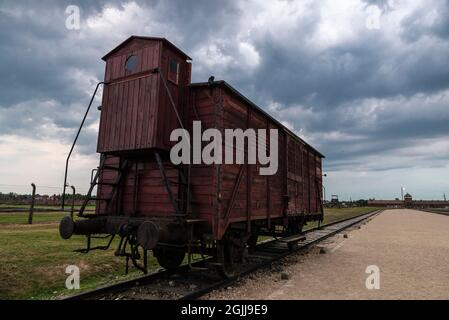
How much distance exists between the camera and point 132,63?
24.6 feet

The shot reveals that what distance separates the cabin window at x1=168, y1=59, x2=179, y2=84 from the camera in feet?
24.0

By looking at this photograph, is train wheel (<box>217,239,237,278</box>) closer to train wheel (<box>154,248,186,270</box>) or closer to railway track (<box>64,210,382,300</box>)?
railway track (<box>64,210,382,300</box>)

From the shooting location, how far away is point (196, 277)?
7.62 meters

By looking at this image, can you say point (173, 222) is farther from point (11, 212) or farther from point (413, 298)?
point (11, 212)

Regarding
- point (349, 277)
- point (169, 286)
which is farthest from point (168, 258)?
point (349, 277)

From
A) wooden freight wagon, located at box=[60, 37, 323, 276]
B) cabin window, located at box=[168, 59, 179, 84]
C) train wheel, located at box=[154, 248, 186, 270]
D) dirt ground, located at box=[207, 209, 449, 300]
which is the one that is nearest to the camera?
dirt ground, located at box=[207, 209, 449, 300]

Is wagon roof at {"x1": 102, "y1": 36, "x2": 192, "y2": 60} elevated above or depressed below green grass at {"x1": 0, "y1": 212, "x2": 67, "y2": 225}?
above

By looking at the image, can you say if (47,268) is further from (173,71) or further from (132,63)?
(173,71)

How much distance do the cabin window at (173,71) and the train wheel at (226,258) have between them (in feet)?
12.5

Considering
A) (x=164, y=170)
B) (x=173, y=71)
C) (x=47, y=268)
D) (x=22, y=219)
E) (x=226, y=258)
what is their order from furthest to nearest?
(x=22, y=219) < (x=47, y=268) < (x=226, y=258) < (x=173, y=71) < (x=164, y=170)

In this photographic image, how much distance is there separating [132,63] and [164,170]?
2.61 meters

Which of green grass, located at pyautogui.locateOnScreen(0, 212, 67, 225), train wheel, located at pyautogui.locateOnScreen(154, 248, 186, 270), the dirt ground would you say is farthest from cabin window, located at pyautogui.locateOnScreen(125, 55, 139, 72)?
green grass, located at pyautogui.locateOnScreen(0, 212, 67, 225)

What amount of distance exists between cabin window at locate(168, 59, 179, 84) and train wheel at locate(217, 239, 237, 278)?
380 cm

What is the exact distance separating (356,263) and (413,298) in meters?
3.46
